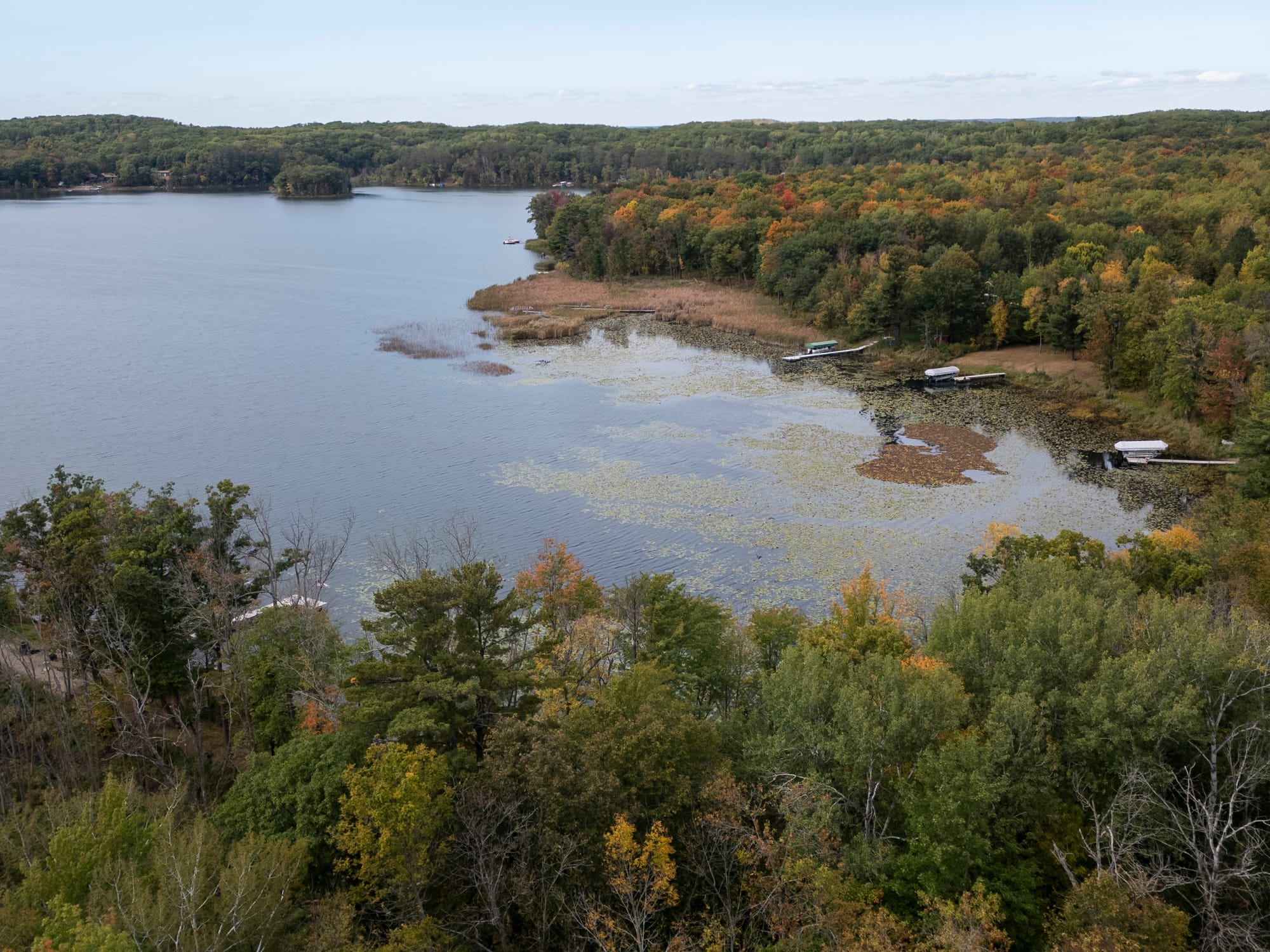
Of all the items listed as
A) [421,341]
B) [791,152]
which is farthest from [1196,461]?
[791,152]

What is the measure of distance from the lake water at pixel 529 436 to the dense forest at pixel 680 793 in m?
10.7

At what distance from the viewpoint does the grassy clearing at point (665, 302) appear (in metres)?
78.2

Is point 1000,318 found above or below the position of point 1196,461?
above

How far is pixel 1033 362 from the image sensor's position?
6481 centimetres

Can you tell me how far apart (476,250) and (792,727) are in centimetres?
10651

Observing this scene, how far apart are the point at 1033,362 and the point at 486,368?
37.8 meters

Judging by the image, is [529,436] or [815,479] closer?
[815,479]

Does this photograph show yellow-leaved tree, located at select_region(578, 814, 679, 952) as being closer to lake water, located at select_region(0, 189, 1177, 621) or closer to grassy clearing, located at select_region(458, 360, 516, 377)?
lake water, located at select_region(0, 189, 1177, 621)

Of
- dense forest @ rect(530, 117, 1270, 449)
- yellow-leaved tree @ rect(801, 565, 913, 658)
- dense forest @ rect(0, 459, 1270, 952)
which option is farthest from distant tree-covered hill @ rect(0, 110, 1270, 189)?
dense forest @ rect(0, 459, 1270, 952)

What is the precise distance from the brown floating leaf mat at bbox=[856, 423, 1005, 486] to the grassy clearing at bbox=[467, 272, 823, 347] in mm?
23317

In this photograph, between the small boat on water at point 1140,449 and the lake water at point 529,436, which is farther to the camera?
the small boat on water at point 1140,449

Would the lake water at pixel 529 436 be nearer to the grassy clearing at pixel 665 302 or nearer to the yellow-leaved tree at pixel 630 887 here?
the grassy clearing at pixel 665 302

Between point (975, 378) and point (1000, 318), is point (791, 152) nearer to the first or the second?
point (1000, 318)

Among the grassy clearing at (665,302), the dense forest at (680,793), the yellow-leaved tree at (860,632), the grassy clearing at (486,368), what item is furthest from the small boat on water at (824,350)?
the dense forest at (680,793)
